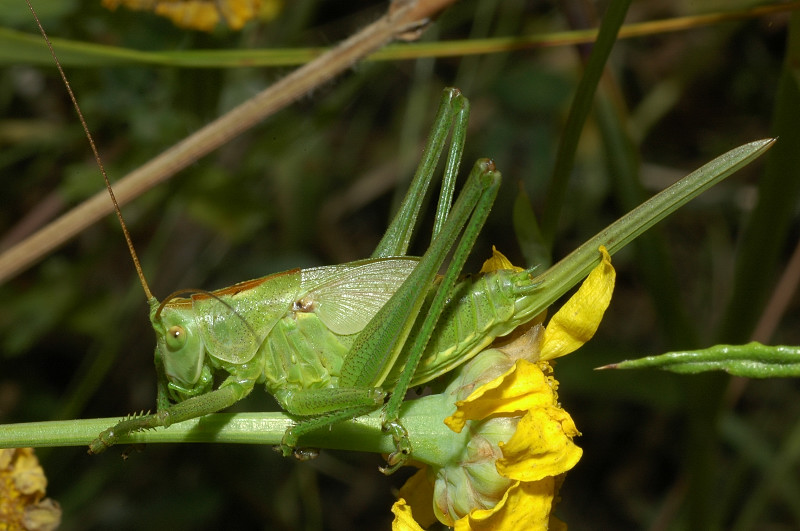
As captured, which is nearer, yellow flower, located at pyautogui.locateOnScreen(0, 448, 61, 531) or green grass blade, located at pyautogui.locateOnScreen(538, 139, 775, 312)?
green grass blade, located at pyautogui.locateOnScreen(538, 139, 775, 312)

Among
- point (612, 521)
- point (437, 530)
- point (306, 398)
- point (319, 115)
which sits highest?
point (319, 115)

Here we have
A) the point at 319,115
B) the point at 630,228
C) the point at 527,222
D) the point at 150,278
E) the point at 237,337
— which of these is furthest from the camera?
the point at 150,278

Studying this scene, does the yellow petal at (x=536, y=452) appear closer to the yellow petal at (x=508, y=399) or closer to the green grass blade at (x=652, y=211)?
the yellow petal at (x=508, y=399)

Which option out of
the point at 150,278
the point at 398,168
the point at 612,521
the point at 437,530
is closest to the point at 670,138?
the point at 398,168

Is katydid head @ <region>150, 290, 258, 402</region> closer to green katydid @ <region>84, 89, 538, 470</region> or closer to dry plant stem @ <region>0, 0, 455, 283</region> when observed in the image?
green katydid @ <region>84, 89, 538, 470</region>

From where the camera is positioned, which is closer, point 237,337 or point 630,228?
point 630,228

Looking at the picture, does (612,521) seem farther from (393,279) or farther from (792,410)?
(393,279)

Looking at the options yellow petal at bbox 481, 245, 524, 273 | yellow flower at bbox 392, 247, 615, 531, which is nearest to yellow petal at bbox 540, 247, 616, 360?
yellow flower at bbox 392, 247, 615, 531

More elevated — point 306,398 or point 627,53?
point 627,53
